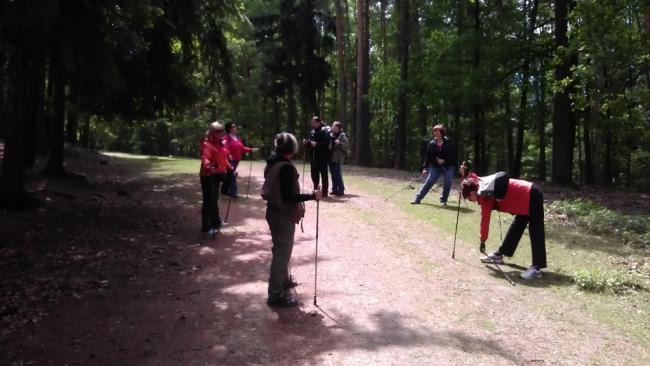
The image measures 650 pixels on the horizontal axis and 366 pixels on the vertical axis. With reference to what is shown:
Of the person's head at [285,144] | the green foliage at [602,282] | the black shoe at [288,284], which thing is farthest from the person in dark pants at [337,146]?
the person's head at [285,144]

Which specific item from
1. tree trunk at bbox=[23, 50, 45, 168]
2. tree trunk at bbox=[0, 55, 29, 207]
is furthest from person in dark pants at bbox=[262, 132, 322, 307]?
tree trunk at bbox=[0, 55, 29, 207]

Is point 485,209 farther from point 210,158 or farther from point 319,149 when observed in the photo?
point 319,149

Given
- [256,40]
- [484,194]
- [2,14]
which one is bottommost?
[484,194]

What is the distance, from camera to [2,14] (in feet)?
20.3

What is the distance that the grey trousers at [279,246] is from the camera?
6129mm

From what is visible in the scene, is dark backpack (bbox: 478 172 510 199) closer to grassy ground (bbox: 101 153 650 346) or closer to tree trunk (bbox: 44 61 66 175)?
grassy ground (bbox: 101 153 650 346)

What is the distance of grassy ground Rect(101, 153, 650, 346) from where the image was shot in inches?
256

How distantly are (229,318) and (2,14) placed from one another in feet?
14.2

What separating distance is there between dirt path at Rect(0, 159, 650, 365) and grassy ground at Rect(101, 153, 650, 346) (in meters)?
0.21

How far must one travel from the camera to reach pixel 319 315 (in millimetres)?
6082

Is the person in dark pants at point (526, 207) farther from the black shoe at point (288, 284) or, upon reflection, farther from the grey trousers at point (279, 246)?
the grey trousers at point (279, 246)

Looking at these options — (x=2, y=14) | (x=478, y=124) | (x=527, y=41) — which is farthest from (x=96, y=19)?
(x=478, y=124)

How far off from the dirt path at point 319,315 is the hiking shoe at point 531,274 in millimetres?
313

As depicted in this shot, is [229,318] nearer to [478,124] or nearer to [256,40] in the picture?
[478,124]
